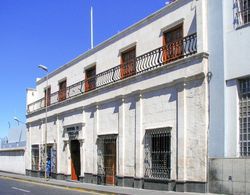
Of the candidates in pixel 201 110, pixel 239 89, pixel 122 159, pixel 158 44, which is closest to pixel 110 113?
pixel 122 159

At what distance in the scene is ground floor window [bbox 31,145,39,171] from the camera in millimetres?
36375

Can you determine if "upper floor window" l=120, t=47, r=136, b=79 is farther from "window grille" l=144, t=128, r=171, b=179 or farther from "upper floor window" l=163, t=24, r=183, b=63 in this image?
"window grille" l=144, t=128, r=171, b=179

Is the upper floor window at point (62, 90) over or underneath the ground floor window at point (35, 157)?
over

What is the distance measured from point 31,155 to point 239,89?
960 inches

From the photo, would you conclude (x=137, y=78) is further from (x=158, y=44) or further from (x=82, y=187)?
(x=82, y=187)

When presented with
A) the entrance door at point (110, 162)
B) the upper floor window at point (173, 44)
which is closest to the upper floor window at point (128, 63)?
the upper floor window at point (173, 44)

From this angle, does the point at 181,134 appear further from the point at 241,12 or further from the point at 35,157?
the point at 35,157

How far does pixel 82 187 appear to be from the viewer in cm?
2342

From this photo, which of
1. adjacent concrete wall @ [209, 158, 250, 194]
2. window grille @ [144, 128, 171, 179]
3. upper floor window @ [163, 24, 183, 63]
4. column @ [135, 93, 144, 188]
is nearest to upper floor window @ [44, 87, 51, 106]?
column @ [135, 93, 144, 188]

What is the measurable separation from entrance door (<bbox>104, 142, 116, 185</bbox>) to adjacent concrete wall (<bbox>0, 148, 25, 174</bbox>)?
657 inches

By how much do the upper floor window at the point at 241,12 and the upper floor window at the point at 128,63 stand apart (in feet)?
23.6

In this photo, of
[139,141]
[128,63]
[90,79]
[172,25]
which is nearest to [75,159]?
[90,79]

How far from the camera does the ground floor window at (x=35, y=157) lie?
36.4 meters

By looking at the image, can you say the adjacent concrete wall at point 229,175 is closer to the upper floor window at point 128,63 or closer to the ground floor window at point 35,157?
the upper floor window at point 128,63
